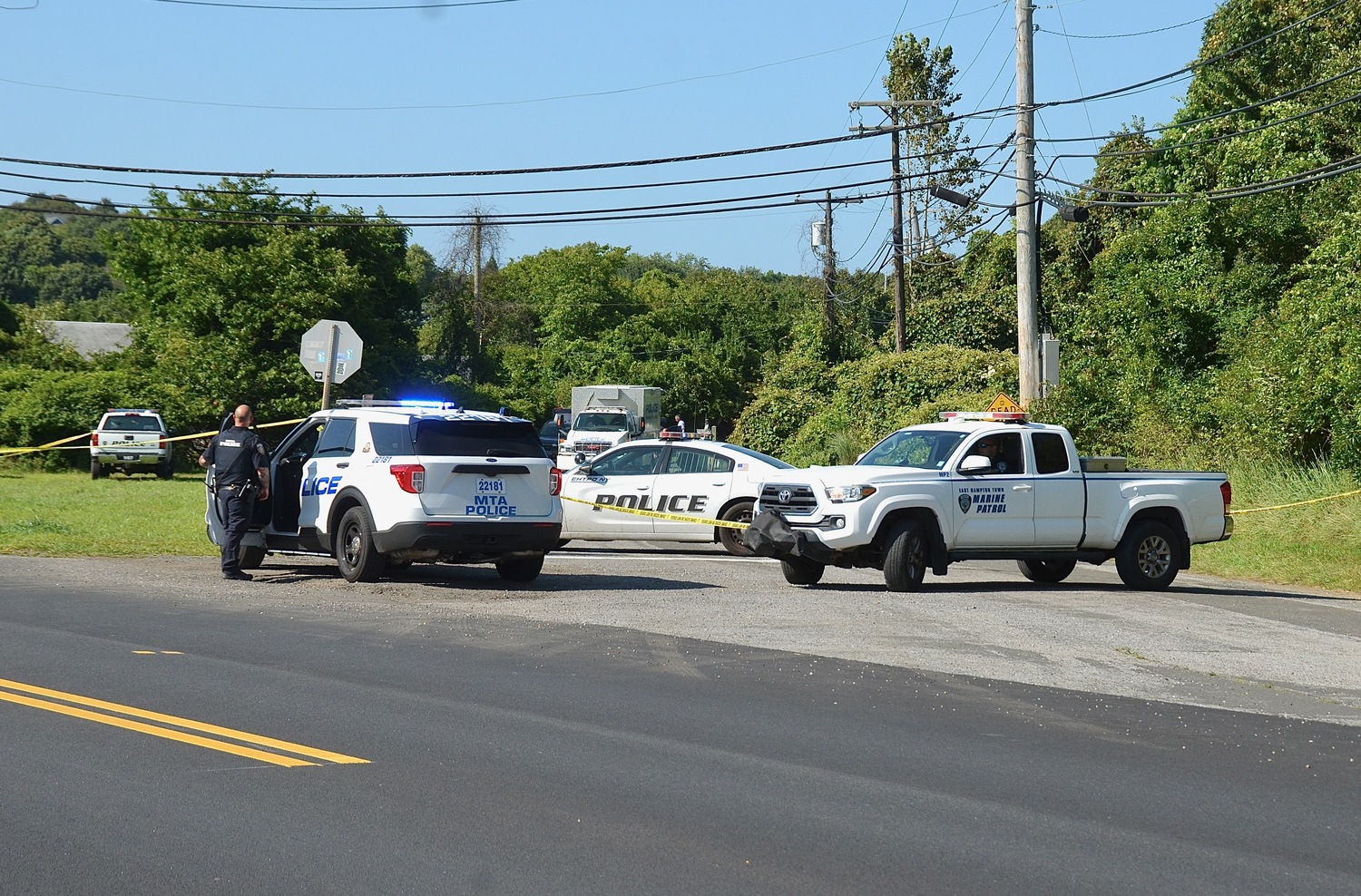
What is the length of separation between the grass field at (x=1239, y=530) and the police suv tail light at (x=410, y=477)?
5.30 metres

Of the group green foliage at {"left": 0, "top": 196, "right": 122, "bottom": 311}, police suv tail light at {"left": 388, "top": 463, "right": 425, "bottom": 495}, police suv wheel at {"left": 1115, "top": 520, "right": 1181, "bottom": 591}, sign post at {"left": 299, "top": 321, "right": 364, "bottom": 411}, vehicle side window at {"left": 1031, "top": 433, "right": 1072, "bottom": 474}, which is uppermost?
green foliage at {"left": 0, "top": 196, "right": 122, "bottom": 311}

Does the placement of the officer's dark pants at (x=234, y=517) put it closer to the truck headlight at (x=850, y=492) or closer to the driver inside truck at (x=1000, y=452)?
the truck headlight at (x=850, y=492)

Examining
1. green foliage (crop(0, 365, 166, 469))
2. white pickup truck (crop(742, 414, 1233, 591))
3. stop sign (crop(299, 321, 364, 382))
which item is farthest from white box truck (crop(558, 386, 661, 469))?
white pickup truck (crop(742, 414, 1233, 591))

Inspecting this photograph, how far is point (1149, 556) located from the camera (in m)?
16.8

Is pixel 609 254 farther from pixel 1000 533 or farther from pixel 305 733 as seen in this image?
pixel 305 733

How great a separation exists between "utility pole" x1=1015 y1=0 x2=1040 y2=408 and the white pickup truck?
7997 millimetres

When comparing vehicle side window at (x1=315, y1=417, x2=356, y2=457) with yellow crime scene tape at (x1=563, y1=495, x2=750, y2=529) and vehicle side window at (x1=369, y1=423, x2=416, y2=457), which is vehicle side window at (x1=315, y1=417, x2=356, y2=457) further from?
yellow crime scene tape at (x1=563, y1=495, x2=750, y2=529)

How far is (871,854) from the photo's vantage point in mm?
5691

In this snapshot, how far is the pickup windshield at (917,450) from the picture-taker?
53.5 ft

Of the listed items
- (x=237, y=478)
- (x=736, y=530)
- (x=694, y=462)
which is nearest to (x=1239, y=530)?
(x=736, y=530)

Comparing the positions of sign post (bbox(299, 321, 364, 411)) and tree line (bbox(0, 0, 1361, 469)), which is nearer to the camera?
sign post (bbox(299, 321, 364, 411))

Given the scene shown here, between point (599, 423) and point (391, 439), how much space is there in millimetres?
32002

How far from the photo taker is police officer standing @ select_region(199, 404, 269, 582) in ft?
51.1

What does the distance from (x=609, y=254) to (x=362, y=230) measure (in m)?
39.7
